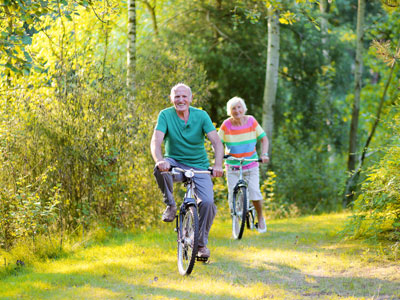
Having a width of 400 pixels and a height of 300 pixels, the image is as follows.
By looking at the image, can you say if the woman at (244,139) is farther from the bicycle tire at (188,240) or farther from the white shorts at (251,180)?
the bicycle tire at (188,240)

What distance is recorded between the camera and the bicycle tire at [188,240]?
19.2 ft

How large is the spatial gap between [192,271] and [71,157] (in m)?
3.09

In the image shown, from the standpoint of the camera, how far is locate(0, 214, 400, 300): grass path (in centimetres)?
560

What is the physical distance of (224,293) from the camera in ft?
18.2

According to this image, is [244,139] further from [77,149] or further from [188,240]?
[188,240]

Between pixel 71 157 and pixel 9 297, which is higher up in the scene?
pixel 71 157

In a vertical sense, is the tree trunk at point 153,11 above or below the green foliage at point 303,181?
above

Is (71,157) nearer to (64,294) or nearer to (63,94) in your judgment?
(63,94)

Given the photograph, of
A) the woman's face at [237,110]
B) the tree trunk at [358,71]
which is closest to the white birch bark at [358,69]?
the tree trunk at [358,71]

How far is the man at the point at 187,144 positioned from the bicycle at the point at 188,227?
142 millimetres

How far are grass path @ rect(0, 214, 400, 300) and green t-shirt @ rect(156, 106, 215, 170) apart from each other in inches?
53.9

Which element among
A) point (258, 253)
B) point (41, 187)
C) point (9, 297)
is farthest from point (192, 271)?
point (41, 187)

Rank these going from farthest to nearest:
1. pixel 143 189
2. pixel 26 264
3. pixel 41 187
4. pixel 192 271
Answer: pixel 143 189, pixel 41 187, pixel 26 264, pixel 192 271


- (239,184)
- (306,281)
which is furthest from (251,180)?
(306,281)
